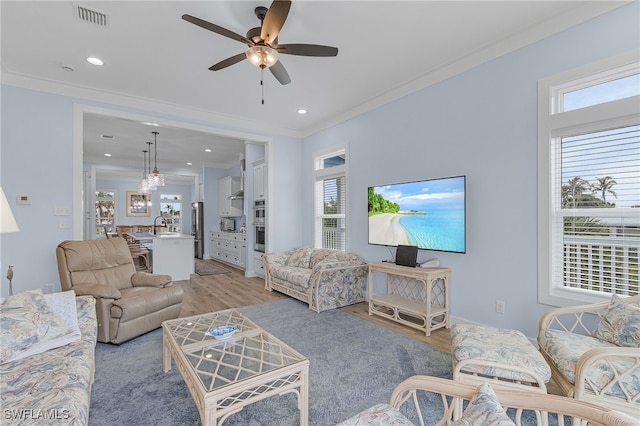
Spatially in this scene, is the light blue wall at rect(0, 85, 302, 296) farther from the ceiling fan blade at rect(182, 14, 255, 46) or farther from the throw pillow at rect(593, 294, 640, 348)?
the throw pillow at rect(593, 294, 640, 348)

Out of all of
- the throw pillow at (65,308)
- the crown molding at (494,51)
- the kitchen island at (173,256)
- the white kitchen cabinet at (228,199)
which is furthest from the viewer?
the white kitchen cabinet at (228,199)

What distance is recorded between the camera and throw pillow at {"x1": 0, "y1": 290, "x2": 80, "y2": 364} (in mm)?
1688

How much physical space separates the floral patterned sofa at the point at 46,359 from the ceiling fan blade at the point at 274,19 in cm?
239

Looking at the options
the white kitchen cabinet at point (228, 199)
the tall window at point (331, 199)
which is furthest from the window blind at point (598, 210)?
the white kitchen cabinet at point (228, 199)

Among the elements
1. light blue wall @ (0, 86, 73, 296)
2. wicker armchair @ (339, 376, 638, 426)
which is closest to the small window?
wicker armchair @ (339, 376, 638, 426)

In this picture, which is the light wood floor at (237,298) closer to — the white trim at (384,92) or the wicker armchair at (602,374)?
the wicker armchair at (602,374)

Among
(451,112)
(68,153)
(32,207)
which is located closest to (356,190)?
(451,112)

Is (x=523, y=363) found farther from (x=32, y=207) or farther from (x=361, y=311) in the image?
(x=32, y=207)

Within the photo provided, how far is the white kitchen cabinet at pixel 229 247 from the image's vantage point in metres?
6.78

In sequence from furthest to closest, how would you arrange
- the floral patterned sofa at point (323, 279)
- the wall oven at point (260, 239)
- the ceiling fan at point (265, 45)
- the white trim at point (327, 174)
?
the wall oven at point (260, 239)
the white trim at point (327, 174)
the floral patterned sofa at point (323, 279)
the ceiling fan at point (265, 45)

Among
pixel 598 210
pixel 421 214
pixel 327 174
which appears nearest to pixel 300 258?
pixel 327 174

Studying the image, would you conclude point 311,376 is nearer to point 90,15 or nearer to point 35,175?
point 90,15

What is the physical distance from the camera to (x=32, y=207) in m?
3.54

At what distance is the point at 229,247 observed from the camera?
24.7ft
